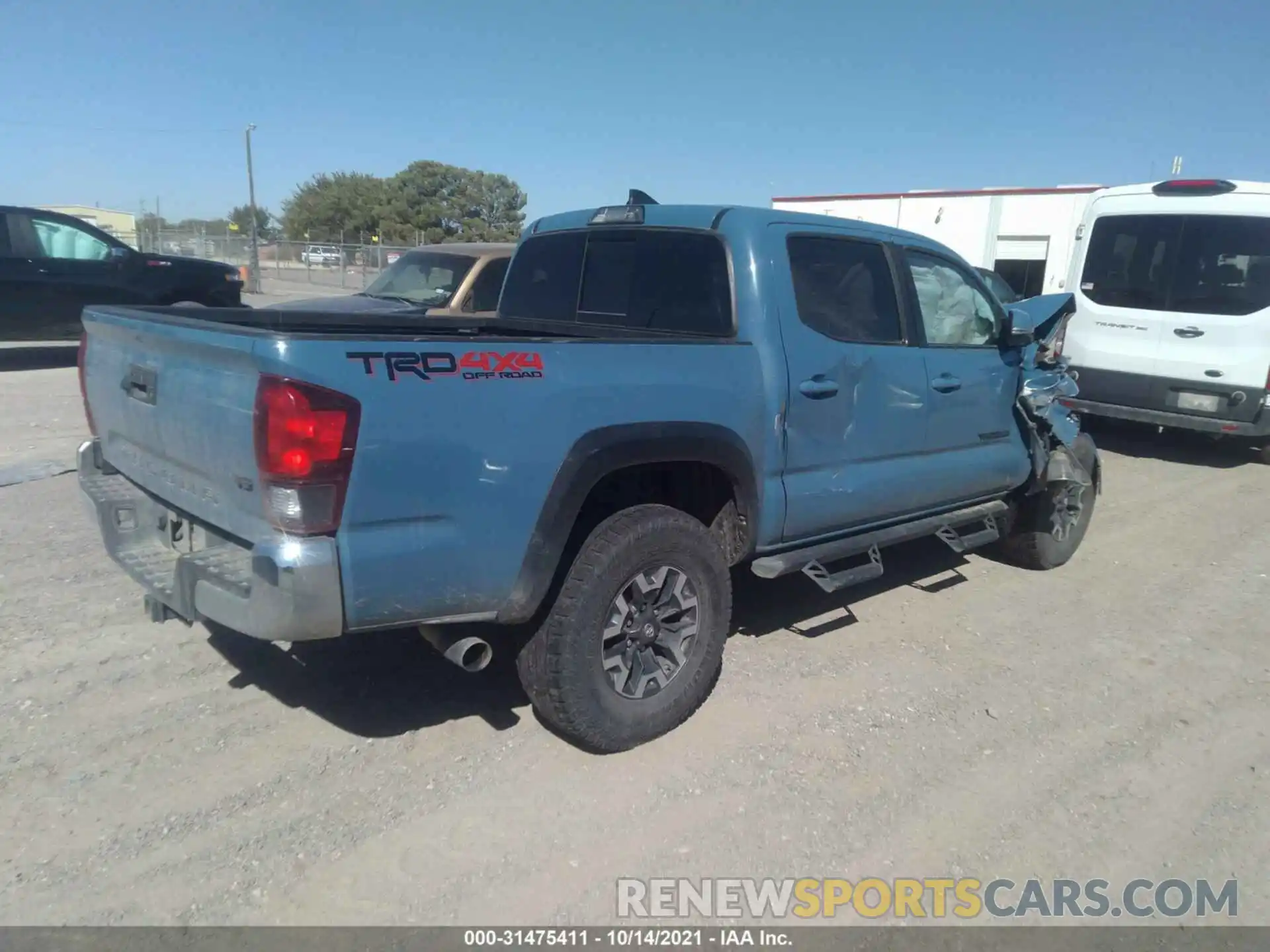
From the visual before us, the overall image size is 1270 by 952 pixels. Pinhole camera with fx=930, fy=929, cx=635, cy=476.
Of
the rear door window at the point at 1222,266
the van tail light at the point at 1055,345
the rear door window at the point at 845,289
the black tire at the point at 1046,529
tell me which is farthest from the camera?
the rear door window at the point at 1222,266

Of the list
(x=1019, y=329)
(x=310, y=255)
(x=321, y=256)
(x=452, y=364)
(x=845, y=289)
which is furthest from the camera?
(x=321, y=256)

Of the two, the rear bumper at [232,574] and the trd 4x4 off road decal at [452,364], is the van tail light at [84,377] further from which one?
the trd 4x4 off road decal at [452,364]

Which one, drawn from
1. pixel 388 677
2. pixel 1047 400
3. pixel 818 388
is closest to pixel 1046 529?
pixel 1047 400

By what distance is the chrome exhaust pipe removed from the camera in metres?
3.01

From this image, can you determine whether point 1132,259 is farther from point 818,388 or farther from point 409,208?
point 409,208

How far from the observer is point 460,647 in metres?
3.02

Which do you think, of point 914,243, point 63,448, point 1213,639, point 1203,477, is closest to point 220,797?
point 914,243

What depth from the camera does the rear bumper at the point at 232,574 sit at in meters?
2.67

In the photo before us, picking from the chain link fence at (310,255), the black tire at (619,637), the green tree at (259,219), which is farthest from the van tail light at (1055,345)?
the green tree at (259,219)

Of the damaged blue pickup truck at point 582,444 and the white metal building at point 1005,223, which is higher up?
the white metal building at point 1005,223

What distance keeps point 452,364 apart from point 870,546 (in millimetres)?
2430

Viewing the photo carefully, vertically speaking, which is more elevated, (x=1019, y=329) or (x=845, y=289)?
(x=845, y=289)

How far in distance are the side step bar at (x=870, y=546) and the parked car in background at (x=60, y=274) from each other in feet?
32.2
